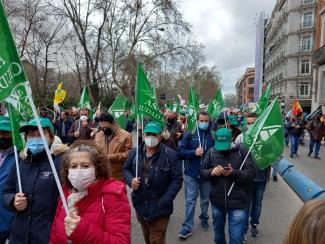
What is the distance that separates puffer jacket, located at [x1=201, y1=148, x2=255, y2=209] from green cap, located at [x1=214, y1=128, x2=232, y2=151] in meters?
0.10

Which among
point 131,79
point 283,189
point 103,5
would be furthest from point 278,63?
point 283,189

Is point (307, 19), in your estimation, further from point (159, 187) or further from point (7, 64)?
point (7, 64)

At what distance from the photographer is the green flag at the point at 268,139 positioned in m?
3.97

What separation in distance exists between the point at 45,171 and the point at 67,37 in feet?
86.7

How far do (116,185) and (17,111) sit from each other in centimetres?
108

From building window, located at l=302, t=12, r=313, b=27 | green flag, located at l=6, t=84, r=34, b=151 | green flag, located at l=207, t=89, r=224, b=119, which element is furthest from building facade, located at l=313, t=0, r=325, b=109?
green flag, located at l=6, t=84, r=34, b=151

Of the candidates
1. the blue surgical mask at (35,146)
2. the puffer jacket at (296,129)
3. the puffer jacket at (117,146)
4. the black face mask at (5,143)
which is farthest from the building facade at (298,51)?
the blue surgical mask at (35,146)

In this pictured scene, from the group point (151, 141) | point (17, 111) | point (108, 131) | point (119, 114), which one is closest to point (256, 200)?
point (151, 141)

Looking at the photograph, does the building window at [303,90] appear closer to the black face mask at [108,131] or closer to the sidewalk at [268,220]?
the sidewalk at [268,220]

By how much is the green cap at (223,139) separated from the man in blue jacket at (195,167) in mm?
1052

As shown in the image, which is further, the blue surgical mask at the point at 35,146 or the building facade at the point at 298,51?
the building facade at the point at 298,51

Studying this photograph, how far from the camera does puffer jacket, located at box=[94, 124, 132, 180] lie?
452cm

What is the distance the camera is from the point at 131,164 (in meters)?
3.72

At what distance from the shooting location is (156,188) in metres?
3.42
